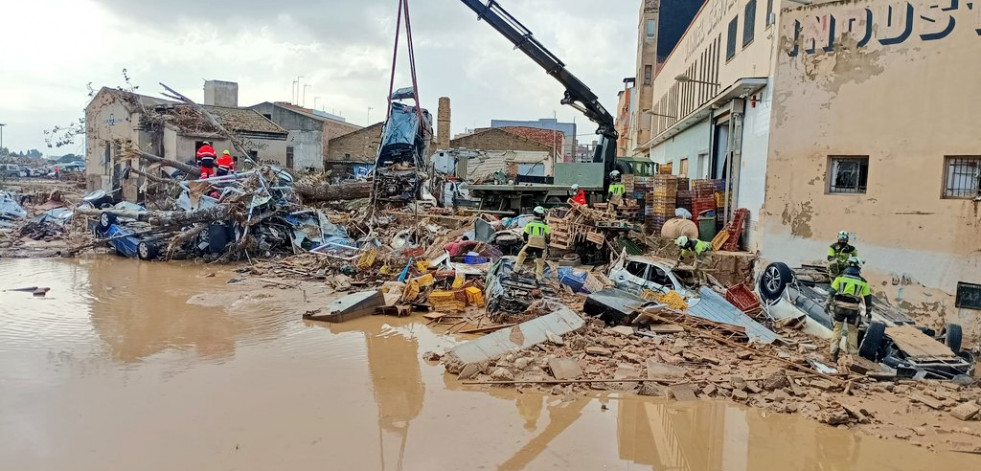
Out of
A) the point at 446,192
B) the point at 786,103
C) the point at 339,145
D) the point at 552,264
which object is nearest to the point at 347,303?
the point at 552,264

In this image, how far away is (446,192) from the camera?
23875 mm

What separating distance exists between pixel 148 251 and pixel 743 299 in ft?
48.7

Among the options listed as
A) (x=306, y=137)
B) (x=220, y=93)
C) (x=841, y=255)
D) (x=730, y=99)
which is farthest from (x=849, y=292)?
(x=220, y=93)

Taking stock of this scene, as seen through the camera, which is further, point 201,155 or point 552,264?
point 201,155

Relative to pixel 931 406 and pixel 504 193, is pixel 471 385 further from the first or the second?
pixel 504 193

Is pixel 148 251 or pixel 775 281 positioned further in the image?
pixel 148 251

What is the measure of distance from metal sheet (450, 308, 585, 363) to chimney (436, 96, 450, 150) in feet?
92.3

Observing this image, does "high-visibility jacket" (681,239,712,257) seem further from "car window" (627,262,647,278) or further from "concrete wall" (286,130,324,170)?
"concrete wall" (286,130,324,170)

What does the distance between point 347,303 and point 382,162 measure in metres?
12.0

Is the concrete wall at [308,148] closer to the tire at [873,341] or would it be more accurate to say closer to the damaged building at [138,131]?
the damaged building at [138,131]

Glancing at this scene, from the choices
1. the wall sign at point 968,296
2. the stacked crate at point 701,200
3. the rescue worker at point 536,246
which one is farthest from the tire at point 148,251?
the wall sign at point 968,296

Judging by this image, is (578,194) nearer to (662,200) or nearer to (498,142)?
(662,200)

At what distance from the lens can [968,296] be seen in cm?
1049

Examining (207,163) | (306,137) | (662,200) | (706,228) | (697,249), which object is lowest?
(697,249)
